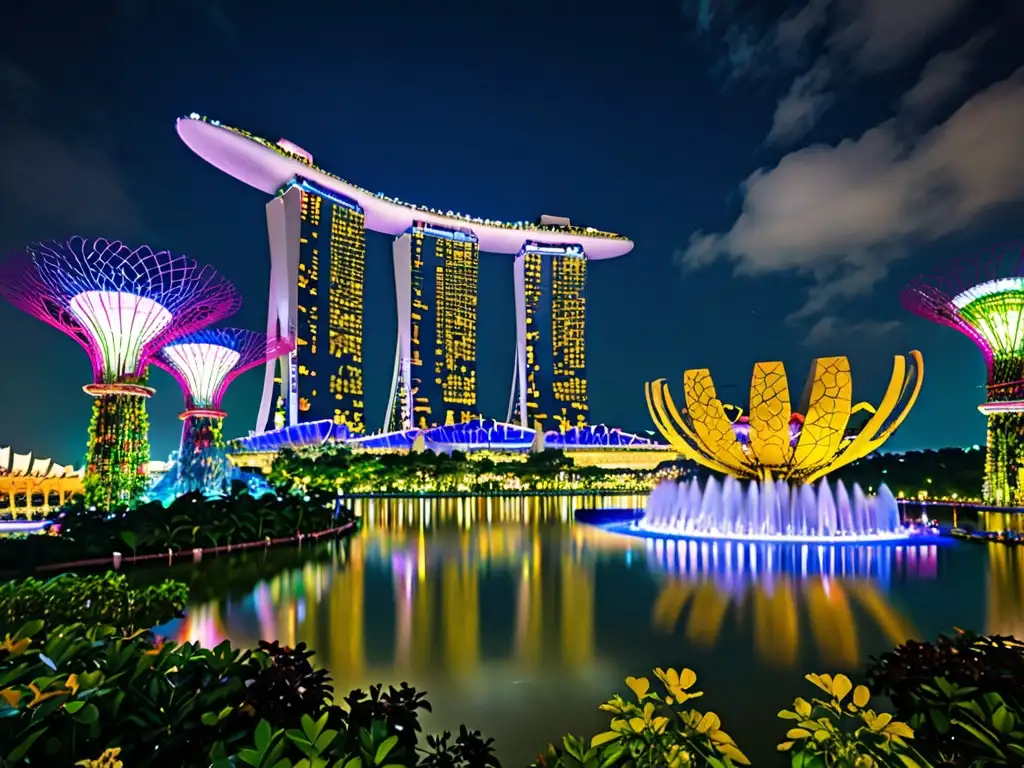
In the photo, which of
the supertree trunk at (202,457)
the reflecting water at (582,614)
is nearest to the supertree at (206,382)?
the supertree trunk at (202,457)

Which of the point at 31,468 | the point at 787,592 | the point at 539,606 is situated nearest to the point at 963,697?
the point at 539,606

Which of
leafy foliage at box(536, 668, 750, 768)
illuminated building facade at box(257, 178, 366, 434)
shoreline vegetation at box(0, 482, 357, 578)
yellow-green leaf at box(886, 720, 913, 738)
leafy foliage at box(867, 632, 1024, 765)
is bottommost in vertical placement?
shoreline vegetation at box(0, 482, 357, 578)

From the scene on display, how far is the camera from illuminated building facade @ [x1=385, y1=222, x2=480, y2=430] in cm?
7138

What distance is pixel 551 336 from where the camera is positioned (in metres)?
81.0

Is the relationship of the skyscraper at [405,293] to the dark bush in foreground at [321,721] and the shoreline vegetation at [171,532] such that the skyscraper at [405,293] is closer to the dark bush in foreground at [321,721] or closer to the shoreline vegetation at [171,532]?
the shoreline vegetation at [171,532]

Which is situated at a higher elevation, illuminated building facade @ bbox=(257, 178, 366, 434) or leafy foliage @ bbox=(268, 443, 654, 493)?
illuminated building facade @ bbox=(257, 178, 366, 434)

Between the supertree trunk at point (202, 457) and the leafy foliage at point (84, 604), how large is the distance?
14.2 meters

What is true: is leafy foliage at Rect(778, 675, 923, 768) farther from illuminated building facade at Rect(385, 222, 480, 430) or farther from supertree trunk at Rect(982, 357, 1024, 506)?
illuminated building facade at Rect(385, 222, 480, 430)

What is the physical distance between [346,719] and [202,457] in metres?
21.4

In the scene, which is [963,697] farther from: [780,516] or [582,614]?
[780,516]

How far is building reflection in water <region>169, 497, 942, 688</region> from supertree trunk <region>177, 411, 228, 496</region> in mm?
10223

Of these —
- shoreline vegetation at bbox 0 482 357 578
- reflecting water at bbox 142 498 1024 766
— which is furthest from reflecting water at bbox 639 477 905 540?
shoreline vegetation at bbox 0 482 357 578

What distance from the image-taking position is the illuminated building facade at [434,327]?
71.4 metres

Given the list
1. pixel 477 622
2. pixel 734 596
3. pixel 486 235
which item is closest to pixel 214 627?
pixel 477 622
